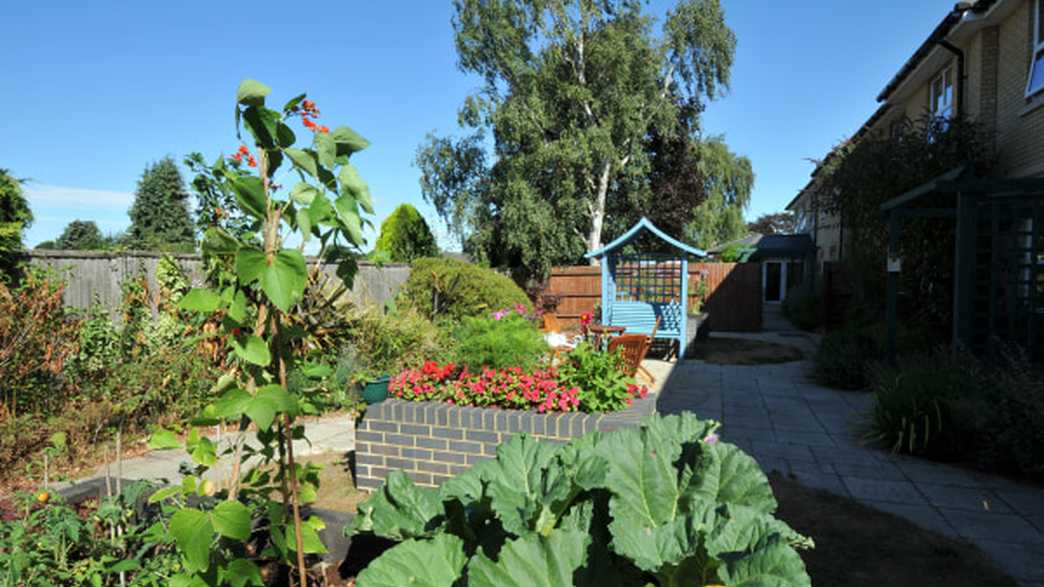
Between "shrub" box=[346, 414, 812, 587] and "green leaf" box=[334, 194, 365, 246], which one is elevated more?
"green leaf" box=[334, 194, 365, 246]

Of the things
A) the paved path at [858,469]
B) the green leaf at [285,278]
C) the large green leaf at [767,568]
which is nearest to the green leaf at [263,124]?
the green leaf at [285,278]

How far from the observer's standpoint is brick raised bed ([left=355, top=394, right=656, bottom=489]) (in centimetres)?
328

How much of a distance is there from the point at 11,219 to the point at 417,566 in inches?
227

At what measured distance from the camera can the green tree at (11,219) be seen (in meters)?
4.78

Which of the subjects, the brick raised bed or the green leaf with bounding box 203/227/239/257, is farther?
the brick raised bed

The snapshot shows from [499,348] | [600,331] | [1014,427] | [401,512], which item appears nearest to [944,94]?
[600,331]

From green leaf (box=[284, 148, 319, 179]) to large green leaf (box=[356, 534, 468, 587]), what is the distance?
36.7 inches

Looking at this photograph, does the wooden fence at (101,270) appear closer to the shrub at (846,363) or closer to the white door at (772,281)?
the shrub at (846,363)

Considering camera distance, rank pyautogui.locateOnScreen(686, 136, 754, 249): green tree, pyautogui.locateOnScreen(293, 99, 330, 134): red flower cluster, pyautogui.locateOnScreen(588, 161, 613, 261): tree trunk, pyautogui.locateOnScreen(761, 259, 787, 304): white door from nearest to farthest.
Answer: pyautogui.locateOnScreen(293, 99, 330, 134): red flower cluster, pyautogui.locateOnScreen(588, 161, 613, 261): tree trunk, pyautogui.locateOnScreen(686, 136, 754, 249): green tree, pyautogui.locateOnScreen(761, 259, 787, 304): white door

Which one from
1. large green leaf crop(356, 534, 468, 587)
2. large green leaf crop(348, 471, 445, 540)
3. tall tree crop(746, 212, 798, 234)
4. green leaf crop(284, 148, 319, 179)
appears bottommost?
large green leaf crop(348, 471, 445, 540)

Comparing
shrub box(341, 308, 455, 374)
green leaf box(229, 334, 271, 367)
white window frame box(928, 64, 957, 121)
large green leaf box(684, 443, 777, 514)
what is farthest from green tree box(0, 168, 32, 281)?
white window frame box(928, 64, 957, 121)

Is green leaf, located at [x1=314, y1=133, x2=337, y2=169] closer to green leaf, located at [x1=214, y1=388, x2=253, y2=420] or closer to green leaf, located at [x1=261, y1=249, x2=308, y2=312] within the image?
green leaf, located at [x1=261, y1=249, x2=308, y2=312]

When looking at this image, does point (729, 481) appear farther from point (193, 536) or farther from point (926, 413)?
point (926, 413)

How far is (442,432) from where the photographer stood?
138 inches
